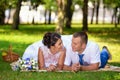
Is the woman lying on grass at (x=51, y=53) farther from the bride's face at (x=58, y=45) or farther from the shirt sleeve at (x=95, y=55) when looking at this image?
the shirt sleeve at (x=95, y=55)

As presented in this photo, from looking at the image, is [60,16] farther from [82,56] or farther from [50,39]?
[50,39]

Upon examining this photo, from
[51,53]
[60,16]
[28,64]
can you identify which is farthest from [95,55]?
[60,16]

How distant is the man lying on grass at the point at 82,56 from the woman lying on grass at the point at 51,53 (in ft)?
0.65

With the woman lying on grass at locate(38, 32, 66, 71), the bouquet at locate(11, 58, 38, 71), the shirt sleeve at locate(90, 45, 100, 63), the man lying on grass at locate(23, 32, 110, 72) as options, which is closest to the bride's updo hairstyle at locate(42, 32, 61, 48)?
the woman lying on grass at locate(38, 32, 66, 71)

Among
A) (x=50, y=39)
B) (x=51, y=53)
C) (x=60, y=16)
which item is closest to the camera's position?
(x=50, y=39)

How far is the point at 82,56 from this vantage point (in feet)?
39.0

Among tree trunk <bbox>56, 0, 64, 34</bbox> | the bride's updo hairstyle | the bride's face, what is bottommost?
tree trunk <bbox>56, 0, 64, 34</bbox>

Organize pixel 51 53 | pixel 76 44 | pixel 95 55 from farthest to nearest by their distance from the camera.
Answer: pixel 51 53
pixel 95 55
pixel 76 44

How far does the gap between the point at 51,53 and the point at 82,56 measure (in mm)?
854

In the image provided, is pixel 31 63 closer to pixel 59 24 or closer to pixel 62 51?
pixel 62 51

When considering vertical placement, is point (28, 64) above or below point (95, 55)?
below

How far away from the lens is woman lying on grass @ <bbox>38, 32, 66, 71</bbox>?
37.9 ft

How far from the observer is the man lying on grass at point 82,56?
11.5 metres

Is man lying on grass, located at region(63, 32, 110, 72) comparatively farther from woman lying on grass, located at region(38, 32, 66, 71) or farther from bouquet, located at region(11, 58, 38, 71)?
bouquet, located at region(11, 58, 38, 71)
